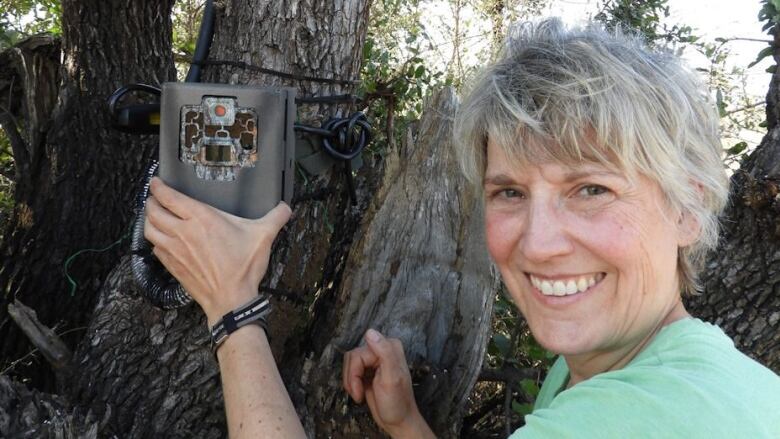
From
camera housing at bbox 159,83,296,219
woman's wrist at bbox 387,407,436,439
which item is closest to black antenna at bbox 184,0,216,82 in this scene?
camera housing at bbox 159,83,296,219

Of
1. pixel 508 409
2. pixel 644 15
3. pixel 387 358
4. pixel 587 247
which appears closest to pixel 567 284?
pixel 587 247

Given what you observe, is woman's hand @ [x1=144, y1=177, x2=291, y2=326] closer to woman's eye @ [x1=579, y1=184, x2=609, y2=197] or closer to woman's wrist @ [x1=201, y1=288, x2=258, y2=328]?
woman's wrist @ [x1=201, y1=288, x2=258, y2=328]

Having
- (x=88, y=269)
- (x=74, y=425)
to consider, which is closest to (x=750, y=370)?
(x=74, y=425)

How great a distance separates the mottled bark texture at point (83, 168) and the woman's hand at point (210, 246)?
1.56 metres

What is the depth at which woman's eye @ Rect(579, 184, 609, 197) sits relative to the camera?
1.39 metres

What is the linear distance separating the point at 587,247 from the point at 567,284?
0.31 ft

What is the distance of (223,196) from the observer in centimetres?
158

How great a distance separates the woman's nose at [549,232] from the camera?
4.63 ft

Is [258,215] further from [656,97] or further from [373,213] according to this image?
[656,97]

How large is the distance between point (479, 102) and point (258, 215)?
0.49 metres

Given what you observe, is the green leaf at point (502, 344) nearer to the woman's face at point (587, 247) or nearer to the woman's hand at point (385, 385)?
the woman's hand at point (385, 385)

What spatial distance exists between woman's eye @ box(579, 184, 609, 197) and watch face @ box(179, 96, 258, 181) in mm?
640

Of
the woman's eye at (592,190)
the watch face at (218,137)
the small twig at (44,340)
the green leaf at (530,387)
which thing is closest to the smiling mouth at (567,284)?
the woman's eye at (592,190)

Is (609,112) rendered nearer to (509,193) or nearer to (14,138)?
(509,193)
